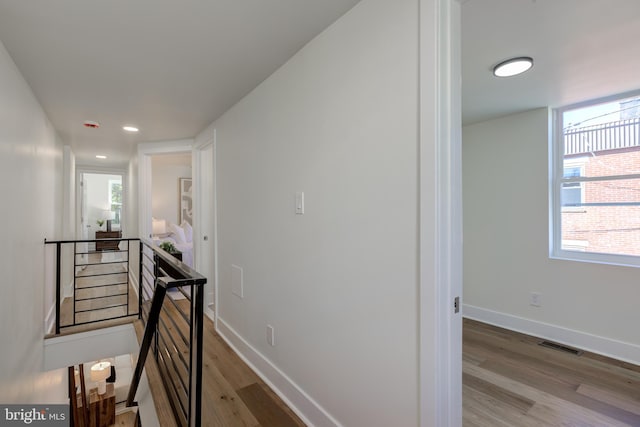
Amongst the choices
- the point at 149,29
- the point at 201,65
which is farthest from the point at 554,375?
the point at 149,29

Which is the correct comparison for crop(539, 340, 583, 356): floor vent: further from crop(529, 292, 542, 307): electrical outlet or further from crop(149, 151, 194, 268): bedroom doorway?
crop(149, 151, 194, 268): bedroom doorway

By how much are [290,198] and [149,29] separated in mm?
1186

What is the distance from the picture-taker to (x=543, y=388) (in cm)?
214

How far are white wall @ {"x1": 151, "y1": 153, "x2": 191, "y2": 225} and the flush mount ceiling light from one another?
6.47 m

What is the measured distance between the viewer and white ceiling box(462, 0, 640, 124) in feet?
4.94

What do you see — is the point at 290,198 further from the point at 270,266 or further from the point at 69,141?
the point at 69,141

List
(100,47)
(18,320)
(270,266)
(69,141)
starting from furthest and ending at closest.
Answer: (69,141)
(270,266)
(18,320)
(100,47)

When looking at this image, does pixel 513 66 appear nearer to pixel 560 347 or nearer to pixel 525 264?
pixel 525 264

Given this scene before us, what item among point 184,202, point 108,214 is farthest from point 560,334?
point 108,214

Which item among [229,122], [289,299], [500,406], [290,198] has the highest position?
[229,122]

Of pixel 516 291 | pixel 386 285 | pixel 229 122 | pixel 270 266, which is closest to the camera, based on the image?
pixel 386 285

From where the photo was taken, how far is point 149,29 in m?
1.61

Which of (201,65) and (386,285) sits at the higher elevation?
(201,65)

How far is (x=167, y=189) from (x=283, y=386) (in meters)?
6.44
